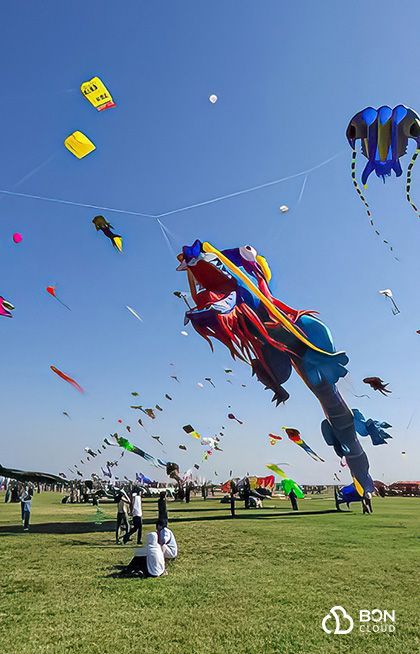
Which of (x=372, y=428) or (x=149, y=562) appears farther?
(x=372, y=428)

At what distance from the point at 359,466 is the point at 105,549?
590 inches

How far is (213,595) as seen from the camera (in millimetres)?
8305

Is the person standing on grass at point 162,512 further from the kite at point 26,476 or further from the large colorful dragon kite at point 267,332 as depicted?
the large colorful dragon kite at point 267,332

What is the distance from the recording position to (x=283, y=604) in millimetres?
7734

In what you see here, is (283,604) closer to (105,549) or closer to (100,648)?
(100,648)

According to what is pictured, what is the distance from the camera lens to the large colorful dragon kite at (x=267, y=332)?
1883 centimetres

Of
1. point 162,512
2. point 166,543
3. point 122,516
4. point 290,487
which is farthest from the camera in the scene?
point 290,487

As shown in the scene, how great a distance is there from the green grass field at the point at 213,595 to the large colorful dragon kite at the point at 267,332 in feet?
26.4

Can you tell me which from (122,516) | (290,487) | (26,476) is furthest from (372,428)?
(26,476)

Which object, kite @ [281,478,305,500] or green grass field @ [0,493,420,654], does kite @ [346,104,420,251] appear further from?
kite @ [281,478,305,500]

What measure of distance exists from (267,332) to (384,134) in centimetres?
1370

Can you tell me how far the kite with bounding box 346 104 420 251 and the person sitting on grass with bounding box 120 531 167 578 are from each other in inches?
323

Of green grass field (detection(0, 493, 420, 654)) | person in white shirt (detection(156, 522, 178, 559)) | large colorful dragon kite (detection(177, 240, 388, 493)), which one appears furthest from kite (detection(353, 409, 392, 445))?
person in white shirt (detection(156, 522, 178, 559))

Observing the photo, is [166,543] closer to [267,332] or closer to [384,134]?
[384,134]
